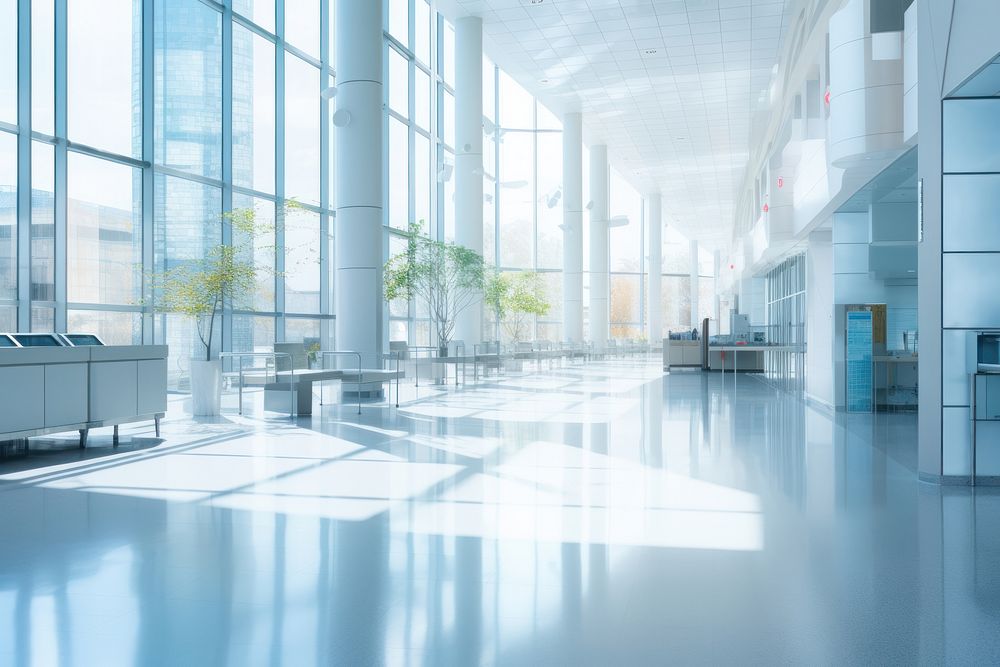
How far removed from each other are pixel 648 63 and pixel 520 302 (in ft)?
31.7

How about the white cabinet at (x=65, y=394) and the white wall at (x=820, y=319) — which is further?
the white wall at (x=820, y=319)

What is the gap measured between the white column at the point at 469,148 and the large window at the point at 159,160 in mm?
3252

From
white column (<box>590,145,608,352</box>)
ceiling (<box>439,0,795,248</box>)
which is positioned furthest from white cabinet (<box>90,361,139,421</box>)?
white column (<box>590,145,608,352</box>)

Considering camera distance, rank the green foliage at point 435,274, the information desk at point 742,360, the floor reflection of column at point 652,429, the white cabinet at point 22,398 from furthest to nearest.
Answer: the information desk at point 742,360
the green foliage at point 435,274
the floor reflection of column at point 652,429
the white cabinet at point 22,398

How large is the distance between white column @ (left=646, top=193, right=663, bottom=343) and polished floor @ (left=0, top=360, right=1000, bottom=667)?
109 feet

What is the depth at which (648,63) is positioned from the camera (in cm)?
2166

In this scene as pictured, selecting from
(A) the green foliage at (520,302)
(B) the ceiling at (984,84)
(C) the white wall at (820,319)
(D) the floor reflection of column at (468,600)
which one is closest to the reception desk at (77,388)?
(D) the floor reflection of column at (468,600)

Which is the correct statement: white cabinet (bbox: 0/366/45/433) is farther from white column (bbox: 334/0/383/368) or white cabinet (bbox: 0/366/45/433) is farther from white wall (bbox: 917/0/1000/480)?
white wall (bbox: 917/0/1000/480)

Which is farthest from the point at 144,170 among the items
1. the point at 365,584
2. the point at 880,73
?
the point at 365,584

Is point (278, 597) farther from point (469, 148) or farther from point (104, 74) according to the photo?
point (469, 148)

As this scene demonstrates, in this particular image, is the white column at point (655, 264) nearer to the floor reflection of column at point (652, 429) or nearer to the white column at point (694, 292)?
the white column at point (694, 292)

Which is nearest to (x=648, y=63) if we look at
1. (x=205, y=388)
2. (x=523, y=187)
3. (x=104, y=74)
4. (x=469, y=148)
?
(x=469, y=148)

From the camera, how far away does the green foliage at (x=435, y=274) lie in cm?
1734

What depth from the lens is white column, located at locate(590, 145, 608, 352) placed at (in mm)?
31422
